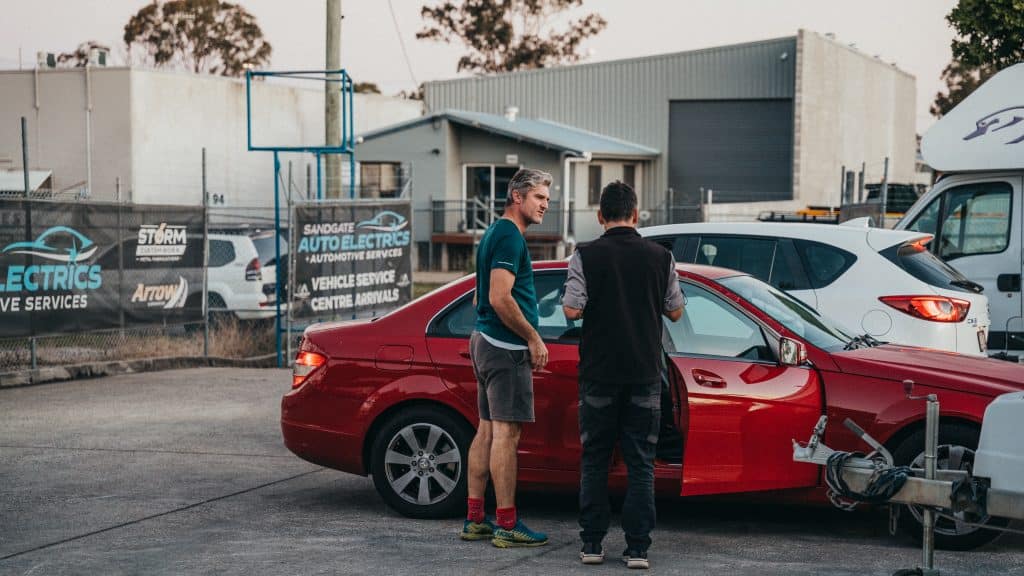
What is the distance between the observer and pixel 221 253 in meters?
17.6

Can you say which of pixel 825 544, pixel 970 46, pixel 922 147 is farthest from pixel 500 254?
pixel 970 46

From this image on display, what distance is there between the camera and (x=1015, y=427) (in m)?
4.95

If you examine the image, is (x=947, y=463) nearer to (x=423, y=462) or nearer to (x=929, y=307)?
(x=423, y=462)

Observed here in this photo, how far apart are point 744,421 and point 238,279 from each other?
38.7ft

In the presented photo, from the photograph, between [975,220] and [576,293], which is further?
[975,220]

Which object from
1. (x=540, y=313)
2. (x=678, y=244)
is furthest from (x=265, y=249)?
(x=540, y=313)

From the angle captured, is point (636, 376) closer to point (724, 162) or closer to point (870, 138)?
point (724, 162)

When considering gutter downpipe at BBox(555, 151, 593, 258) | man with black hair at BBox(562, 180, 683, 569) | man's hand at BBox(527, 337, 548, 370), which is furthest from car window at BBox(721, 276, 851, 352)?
gutter downpipe at BBox(555, 151, 593, 258)

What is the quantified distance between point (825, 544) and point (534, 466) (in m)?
1.61

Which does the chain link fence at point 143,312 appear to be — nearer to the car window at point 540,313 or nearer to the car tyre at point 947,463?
the car window at point 540,313

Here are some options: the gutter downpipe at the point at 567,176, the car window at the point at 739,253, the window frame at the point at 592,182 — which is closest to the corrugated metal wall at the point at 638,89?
the window frame at the point at 592,182

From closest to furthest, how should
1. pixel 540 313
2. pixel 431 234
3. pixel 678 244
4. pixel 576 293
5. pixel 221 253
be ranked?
pixel 576 293
pixel 540 313
pixel 678 244
pixel 221 253
pixel 431 234

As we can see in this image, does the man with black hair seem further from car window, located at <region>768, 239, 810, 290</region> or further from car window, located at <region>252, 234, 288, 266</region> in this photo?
car window, located at <region>252, 234, 288, 266</region>

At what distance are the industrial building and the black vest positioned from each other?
28.4 meters
